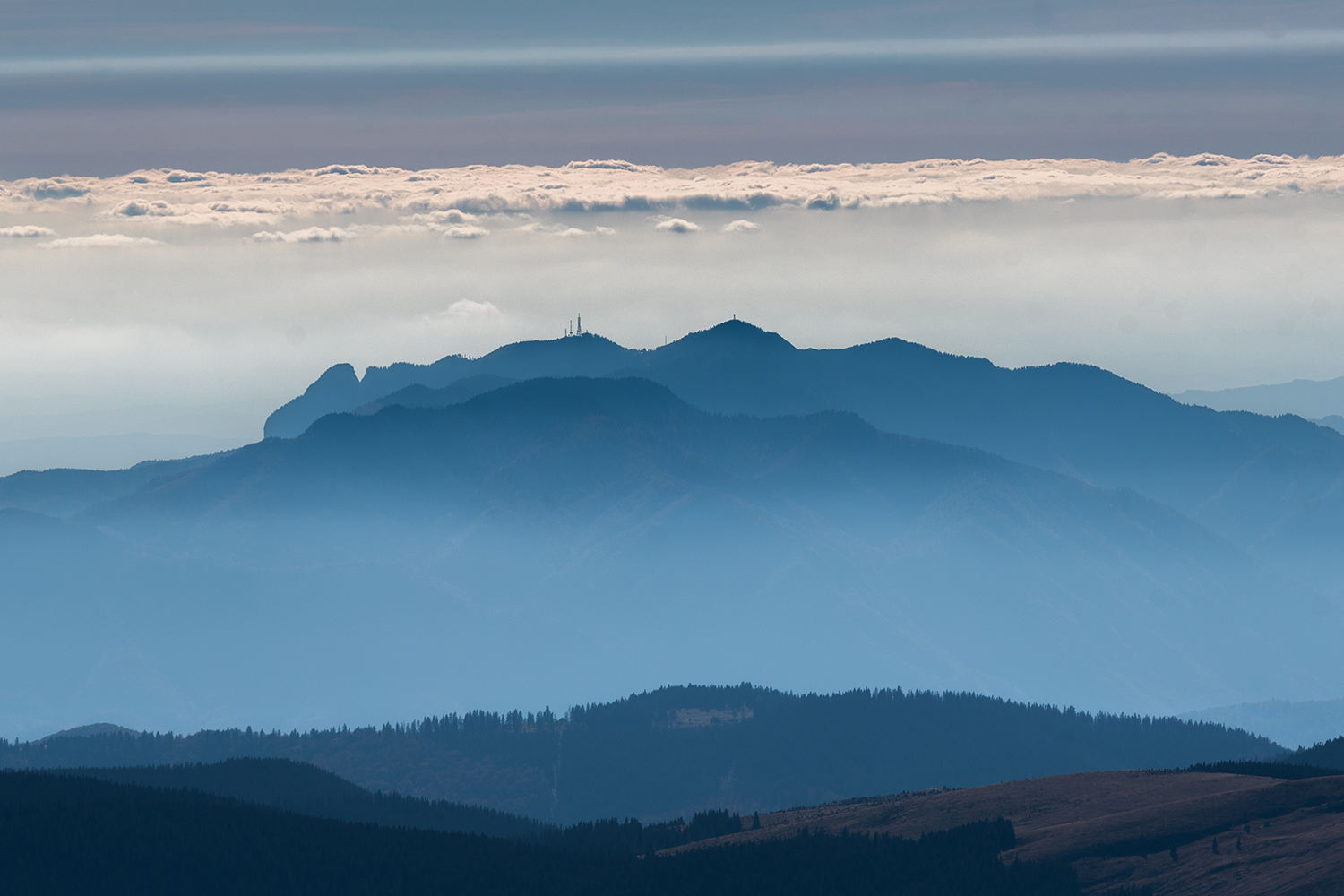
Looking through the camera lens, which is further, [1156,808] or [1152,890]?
[1156,808]

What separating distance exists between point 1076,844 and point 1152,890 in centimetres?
1553

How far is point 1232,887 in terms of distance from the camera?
163125mm

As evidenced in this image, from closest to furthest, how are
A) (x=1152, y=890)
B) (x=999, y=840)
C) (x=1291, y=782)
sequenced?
(x=1152, y=890), (x=1291, y=782), (x=999, y=840)

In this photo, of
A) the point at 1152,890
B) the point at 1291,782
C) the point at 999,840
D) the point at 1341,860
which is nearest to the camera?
the point at 1341,860

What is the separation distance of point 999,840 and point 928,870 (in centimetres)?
874

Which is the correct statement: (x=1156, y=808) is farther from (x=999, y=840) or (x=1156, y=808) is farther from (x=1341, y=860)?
(x=1341, y=860)

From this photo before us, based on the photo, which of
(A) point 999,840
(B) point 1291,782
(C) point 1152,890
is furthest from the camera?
(A) point 999,840

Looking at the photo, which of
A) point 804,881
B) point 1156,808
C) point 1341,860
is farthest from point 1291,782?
point 804,881

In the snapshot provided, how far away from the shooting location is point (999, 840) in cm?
19675

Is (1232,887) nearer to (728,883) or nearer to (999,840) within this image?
(999,840)

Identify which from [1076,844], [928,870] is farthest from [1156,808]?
[928,870]

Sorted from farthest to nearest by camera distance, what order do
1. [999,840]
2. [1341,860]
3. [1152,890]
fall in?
[999,840] → [1152,890] → [1341,860]

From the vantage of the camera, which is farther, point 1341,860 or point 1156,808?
point 1156,808

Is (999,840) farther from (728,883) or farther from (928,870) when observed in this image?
(728,883)
